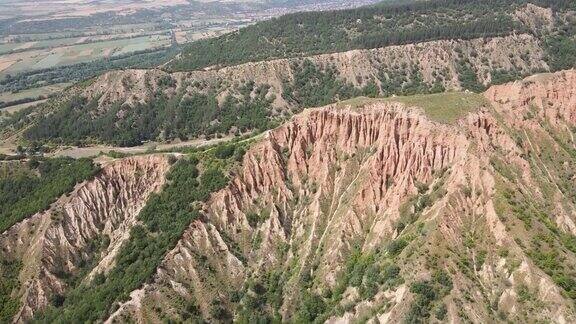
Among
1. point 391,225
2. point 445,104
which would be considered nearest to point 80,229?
point 391,225

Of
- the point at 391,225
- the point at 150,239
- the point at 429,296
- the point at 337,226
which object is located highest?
the point at 391,225

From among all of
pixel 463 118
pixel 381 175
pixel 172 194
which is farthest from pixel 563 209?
pixel 172 194

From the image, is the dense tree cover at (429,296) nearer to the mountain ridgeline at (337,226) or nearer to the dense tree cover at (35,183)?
the mountain ridgeline at (337,226)

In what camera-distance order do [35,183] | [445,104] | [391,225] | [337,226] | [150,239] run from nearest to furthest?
1. [391,225]
2. [337,226]
3. [445,104]
4. [150,239]
5. [35,183]

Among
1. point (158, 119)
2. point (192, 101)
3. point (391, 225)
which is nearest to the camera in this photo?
point (391, 225)

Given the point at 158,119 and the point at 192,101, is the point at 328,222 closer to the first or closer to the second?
the point at 158,119

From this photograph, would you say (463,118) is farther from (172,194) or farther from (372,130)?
(172,194)

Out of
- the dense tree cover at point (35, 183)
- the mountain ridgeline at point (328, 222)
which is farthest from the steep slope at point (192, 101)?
the mountain ridgeline at point (328, 222)
